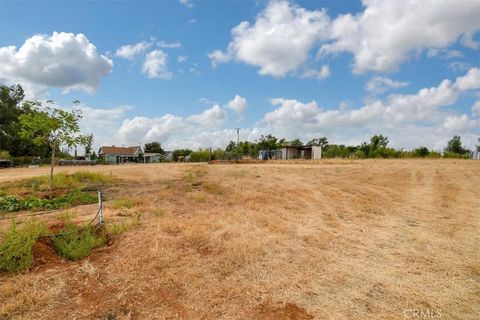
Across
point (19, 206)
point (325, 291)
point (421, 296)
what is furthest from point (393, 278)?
point (19, 206)

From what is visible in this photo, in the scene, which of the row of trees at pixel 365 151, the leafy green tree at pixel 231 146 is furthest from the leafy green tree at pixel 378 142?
the leafy green tree at pixel 231 146

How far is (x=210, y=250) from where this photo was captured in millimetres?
4469

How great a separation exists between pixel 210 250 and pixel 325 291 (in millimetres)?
1732

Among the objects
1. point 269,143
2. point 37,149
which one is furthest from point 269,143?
point 37,149

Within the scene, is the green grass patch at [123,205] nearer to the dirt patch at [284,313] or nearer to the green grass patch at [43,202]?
the green grass patch at [43,202]

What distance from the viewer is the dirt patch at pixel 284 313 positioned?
9.62ft

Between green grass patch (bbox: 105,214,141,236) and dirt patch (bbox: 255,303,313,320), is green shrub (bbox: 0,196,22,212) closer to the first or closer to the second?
green grass patch (bbox: 105,214,141,236)

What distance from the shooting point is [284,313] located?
118 inches

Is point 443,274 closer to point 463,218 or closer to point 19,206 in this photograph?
point 463,218

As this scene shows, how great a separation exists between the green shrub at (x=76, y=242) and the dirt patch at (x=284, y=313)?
8.76ft

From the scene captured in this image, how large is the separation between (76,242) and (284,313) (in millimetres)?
3145

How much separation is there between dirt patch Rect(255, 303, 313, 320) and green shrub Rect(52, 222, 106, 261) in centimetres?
267

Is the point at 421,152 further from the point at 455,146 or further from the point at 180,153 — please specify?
the point at 180,153

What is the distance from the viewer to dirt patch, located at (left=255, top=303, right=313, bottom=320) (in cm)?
293
